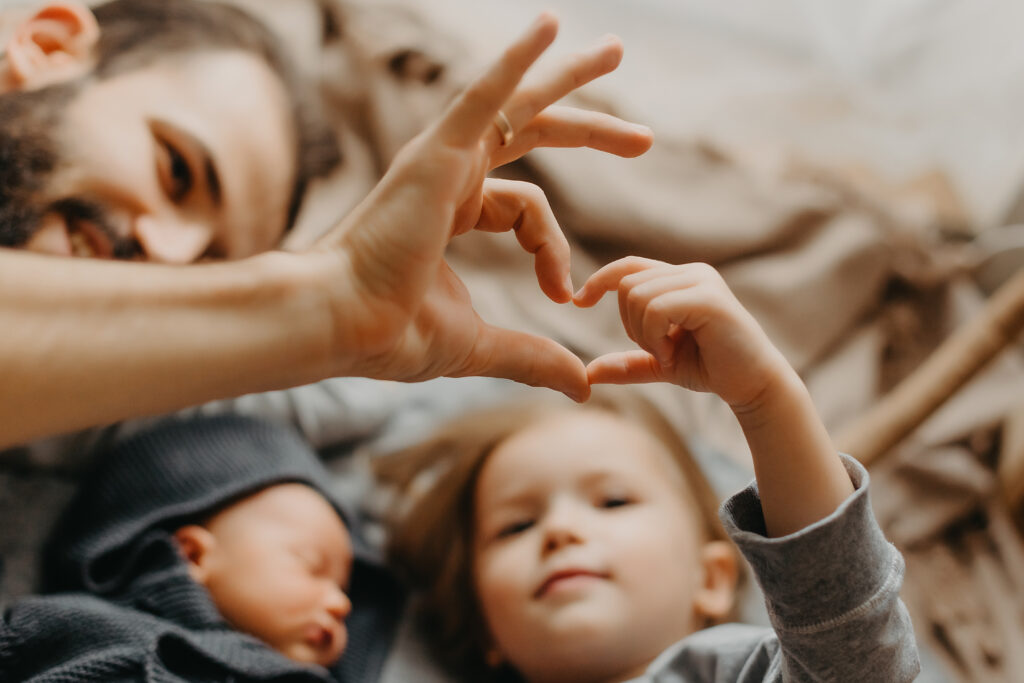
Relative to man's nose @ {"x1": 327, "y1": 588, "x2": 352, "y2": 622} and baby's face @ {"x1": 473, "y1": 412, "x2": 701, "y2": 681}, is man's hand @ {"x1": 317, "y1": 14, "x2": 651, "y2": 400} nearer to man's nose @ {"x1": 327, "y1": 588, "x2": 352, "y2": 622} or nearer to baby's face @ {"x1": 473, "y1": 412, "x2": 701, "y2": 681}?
baby's face @ {"x1": 473, "y1": 412, "x2": 701, "y2": 681}

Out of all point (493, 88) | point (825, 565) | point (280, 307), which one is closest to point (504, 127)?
point (493, 88)

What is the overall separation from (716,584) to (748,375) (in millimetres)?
478

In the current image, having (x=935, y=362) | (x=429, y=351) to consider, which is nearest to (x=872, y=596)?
(x=429, y=351)

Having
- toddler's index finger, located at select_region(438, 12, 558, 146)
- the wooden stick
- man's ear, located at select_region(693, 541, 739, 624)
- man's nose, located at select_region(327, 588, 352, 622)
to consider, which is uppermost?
toddler's index finger, located at select_region(438, 12, 558, 146)

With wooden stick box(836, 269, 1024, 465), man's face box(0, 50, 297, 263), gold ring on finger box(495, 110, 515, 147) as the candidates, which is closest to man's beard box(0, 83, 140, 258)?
man's face box(0, 50, 297, 263)

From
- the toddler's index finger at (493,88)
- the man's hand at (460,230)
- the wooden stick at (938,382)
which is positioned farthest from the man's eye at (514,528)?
the toddler's index finger at (493,88)

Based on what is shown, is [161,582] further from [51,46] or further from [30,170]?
[51,46]

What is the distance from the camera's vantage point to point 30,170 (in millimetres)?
927

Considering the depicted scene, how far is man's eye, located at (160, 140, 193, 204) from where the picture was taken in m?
1.00

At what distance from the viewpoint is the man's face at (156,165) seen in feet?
3.04

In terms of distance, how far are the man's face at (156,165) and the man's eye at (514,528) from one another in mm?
520

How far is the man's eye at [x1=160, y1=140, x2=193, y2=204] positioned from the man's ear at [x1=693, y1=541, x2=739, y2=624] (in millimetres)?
795

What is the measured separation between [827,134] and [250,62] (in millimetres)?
1142

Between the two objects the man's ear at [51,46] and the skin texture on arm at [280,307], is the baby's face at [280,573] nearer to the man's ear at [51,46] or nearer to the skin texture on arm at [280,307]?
the skin texture on arm at [280,307]
